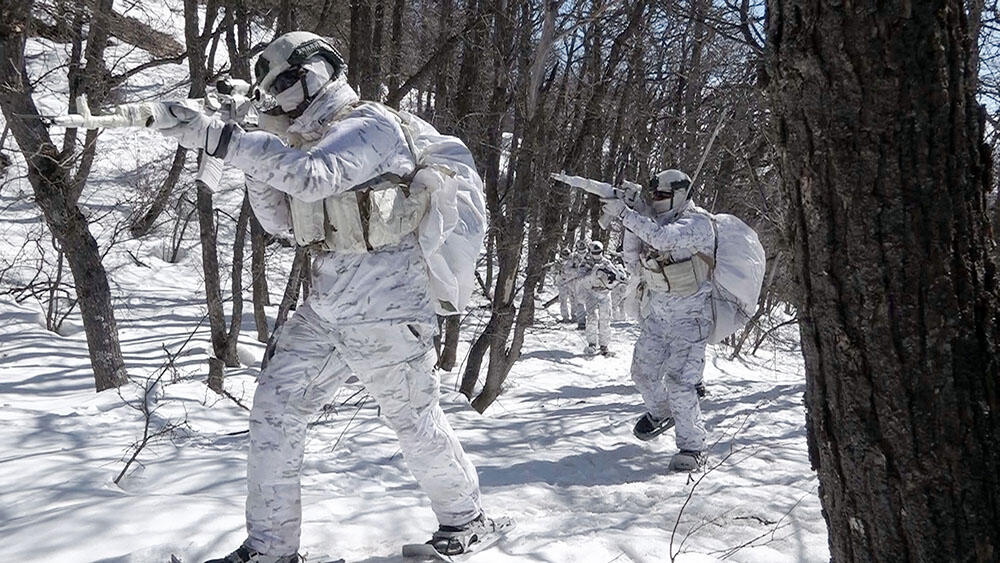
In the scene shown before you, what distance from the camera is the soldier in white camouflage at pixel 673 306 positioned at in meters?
5.47

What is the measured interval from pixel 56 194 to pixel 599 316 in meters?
9.19

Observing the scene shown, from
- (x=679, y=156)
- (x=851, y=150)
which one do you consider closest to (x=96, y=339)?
(x=851, y=150)

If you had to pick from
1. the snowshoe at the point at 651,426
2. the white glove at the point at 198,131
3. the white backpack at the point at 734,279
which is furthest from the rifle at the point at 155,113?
the snowshoe at the point at 651,426

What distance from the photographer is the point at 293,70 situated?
9.27 ft

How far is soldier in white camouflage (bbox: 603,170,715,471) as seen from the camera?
5.47 meters

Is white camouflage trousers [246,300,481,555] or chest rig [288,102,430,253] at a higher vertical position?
chest rig [288,102,430,253]

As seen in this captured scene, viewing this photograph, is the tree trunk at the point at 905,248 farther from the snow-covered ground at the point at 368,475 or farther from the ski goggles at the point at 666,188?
the ski goggles at the point at 666,188

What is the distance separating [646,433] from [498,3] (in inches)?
177

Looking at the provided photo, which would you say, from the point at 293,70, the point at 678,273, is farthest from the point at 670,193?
the point at 293,70

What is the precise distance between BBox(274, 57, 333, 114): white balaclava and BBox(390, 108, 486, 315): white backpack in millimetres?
340

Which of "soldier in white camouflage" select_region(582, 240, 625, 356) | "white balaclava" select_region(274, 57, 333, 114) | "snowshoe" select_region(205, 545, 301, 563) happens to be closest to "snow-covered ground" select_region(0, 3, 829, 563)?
"snowshoe" select_region(205, 545, 301, 563)

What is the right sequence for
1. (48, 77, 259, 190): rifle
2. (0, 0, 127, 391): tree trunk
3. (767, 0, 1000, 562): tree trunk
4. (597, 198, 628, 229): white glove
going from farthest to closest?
(597, 198, 628, 229): white glove, (0, 0, 127, 391): tree trunk, (48, 77, 259, 190): rifle, (767, 0, 1000, 562): tree trunk

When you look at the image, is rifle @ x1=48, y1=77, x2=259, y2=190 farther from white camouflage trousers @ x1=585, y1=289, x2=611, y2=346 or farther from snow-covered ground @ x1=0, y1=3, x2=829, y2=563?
white camouflage trousers @ x1=585, y1=289, x2=611, y2=346

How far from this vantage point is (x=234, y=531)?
9.44 ft
